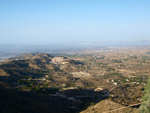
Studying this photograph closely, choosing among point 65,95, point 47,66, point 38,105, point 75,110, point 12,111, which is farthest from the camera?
point 47,66

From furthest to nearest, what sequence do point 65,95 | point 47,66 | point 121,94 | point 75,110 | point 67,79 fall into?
point 47,66 → point 67,79 → point 121,94 → point 65,95 → point 75,110

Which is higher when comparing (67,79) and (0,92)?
(0,92)

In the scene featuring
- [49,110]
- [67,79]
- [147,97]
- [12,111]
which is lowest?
[67,79]

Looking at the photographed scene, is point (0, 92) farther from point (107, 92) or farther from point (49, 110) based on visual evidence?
point (107, 92)

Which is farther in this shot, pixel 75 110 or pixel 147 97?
pixel 75 110

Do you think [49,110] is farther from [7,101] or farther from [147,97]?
[147,97]

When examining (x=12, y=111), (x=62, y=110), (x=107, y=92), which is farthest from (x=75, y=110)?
(x=107, y=92)

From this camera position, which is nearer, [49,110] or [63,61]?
[49,110]

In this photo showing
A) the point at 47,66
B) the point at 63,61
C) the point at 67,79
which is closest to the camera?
the point at 67,79

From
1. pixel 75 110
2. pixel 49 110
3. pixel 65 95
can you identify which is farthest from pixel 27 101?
pixel 65 95
